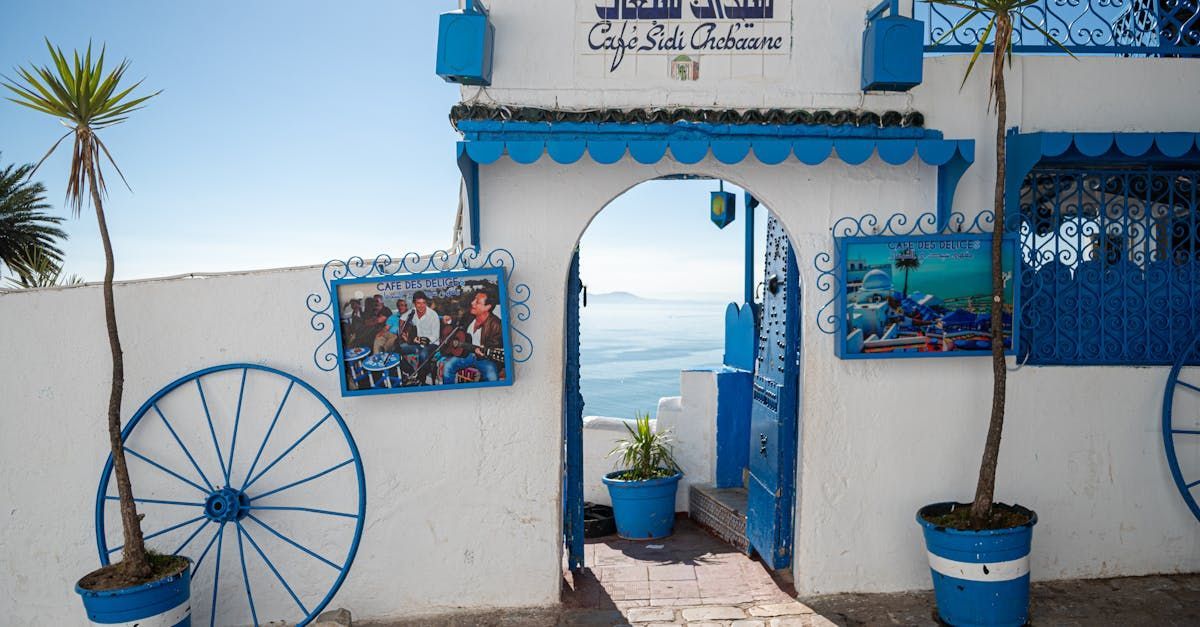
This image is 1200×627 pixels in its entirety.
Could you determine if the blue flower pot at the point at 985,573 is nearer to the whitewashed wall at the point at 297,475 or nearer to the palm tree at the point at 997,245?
the palm tree at the point at 997,245

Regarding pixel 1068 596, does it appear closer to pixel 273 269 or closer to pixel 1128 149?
pixel 1128 149

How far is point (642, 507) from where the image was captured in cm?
659

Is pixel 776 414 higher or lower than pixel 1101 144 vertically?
lower

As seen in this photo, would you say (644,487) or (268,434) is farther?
(644,487)

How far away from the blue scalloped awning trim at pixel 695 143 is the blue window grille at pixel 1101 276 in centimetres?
80

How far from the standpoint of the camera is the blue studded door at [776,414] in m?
5.52

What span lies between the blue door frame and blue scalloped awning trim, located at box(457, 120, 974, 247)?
0.91 meters

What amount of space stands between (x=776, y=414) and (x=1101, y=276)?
2114mm

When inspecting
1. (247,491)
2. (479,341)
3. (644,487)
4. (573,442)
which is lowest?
(644,487)

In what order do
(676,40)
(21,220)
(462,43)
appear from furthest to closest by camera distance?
(21,220), (676,40), (462,43)

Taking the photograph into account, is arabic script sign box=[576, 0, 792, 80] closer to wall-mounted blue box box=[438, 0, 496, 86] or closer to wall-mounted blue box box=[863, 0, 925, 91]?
wall-mounted blue box box=[863, 0, 925, 91]

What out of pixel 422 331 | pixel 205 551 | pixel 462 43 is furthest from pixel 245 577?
pixel 462 43

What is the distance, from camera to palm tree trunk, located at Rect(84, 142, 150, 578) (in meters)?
4.03

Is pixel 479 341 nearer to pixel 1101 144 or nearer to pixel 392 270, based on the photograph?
pixel 392 270
